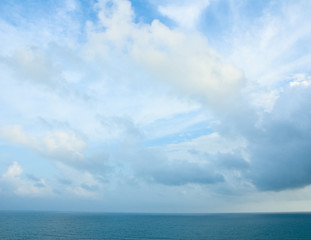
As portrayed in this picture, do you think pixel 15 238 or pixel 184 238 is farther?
pixel 184 238

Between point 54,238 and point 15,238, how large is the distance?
1682cm

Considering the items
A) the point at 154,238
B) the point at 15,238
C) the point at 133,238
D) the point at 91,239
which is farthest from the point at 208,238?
the point at 15,238

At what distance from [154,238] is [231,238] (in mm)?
37001

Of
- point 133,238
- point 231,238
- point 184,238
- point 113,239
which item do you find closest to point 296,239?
point 231,238

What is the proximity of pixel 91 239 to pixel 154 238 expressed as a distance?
29941mm

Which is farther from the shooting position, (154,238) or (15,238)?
(154,238)

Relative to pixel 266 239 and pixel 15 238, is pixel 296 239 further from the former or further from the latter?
pixel 15 238

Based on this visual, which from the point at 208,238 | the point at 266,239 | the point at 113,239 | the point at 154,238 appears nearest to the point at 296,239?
the point at 266,239

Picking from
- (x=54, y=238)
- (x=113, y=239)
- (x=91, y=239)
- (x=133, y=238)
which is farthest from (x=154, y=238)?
(x=54, y=238)

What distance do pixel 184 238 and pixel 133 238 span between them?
24709 millimetres

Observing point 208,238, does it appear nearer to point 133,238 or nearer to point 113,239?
point 133,238

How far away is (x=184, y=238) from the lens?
11300 cm

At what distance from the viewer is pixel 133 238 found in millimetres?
112312

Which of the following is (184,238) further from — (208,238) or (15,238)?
(15,238)
